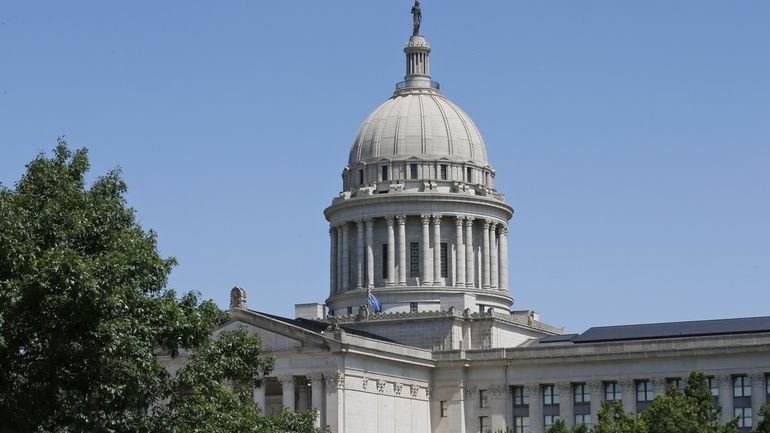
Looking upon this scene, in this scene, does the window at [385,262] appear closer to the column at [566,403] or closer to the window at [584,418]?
the column at [566,403]

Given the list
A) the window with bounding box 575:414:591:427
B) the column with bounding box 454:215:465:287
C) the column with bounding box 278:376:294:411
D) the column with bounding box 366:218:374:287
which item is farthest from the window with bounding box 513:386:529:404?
the column with bounding box 366:218:374:287

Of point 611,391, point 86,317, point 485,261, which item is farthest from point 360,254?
point 86,317

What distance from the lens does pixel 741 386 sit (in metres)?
152

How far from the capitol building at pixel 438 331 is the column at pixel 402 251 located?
9cm

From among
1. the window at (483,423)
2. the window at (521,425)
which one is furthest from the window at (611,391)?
the window at (483,423)

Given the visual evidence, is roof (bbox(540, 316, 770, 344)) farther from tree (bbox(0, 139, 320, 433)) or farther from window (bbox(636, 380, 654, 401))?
A: tree (bbox(0, 139, 320, 433))

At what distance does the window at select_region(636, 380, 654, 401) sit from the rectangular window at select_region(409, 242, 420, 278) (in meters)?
28.8

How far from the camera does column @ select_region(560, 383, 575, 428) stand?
158 m

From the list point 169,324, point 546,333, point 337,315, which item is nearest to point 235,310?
point 337,315

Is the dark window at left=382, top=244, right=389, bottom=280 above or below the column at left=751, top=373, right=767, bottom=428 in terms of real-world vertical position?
above

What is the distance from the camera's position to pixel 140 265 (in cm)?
8381

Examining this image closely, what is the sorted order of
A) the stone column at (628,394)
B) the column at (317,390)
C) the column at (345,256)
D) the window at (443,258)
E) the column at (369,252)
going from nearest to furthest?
1. the column at (317,390)
2. the stone column at (628,394)
3. the column at (369,252)
4. the window at (443,258)
5. the column at (345,256)

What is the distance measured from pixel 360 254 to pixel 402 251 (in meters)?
4.55

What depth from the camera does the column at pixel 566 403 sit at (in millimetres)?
158250
